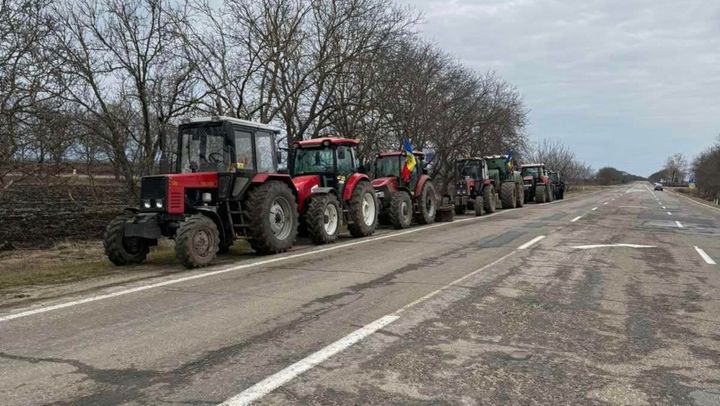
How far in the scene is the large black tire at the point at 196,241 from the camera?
29.6ft

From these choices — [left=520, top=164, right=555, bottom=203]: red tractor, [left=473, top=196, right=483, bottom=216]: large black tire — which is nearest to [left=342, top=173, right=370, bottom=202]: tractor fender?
[left=473, top=196, right=483, bottom=216]: large black tire

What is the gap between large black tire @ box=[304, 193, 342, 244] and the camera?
1265 cm

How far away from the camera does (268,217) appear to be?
426 inches

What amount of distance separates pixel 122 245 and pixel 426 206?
11.4m

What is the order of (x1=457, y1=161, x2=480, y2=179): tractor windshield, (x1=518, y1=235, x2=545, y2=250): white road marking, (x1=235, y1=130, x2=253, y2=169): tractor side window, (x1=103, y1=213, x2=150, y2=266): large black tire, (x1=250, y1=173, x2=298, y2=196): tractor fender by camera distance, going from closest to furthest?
1. (x1=103, y1=213, x2=150, y2=266): large black tire
2. (x1=235, y1=130, x2=253, y2=169): tractor side window
3. (x1=250, y1=173, x2=298, y2=196): tractor fender
4. (x1=518, y1=235, x2=545, y2=250): white road marking
5. (x1=457, y1=161, x2=480, y2=179): tractor windshield

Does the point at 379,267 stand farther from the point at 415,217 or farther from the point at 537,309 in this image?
the point at 415,217

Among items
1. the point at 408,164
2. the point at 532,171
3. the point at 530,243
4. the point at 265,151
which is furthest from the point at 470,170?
the point at 265,151

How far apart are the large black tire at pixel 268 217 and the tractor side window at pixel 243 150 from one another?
537 millimetres

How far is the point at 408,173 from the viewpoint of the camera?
18156mm

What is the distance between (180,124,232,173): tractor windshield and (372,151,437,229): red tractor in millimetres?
7365

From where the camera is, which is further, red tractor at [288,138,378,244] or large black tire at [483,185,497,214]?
large black tire at [483,185,497,214]

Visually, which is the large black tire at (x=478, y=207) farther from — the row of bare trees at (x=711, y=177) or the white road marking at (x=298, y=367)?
the row of bare trees at (x=711, y=177)

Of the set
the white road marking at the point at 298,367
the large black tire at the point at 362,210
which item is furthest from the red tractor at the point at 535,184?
the white road marking at the point at 298,367

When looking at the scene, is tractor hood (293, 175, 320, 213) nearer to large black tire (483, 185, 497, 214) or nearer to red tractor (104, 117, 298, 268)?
red tractor (104, 117, 298, 268)
